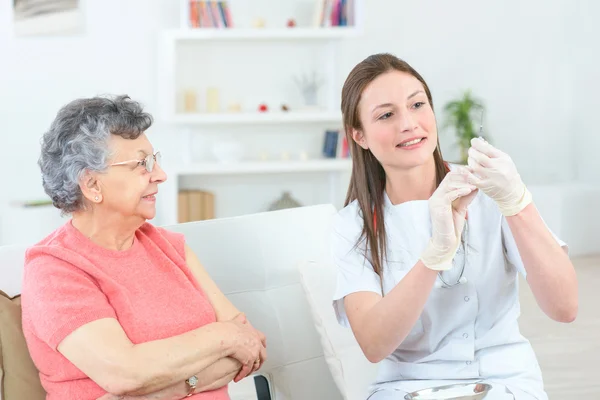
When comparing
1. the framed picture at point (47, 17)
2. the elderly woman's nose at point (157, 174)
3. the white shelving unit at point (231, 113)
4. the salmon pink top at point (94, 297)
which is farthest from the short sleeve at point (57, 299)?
the framed picture at point (47, 17)

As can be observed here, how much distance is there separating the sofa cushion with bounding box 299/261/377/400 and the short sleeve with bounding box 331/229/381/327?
0.67ft

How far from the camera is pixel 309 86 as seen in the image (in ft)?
17.7

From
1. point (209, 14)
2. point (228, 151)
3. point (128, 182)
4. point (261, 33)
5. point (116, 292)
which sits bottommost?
point (228, 151)

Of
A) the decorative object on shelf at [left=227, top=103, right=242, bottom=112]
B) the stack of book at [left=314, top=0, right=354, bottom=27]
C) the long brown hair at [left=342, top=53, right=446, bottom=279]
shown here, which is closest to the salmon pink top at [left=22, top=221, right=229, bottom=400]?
the long brown hair at [left=342, top=53, right=446, bottom=279]

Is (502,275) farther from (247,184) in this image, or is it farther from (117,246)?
(247,184)

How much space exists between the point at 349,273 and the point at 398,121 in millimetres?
346

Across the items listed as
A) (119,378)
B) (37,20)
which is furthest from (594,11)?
(119,378)

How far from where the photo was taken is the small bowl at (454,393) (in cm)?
157

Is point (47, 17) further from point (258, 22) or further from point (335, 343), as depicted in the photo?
point (335, 343)

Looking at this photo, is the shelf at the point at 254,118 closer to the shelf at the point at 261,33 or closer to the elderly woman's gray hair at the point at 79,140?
the shelf at the point at 261,33

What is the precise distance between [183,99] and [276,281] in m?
3.22

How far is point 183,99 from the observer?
529 centimetres

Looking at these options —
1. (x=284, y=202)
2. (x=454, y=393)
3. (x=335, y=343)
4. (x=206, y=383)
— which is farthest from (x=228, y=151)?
(x=454, y=393)

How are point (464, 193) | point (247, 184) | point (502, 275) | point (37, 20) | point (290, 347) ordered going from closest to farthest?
point (464, 193)
point (502, 275)
point (290, 347)
point (37, 20)
point (247, 184)
